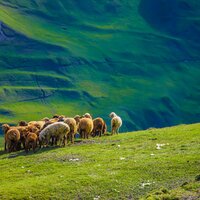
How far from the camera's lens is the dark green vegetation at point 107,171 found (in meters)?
27.8

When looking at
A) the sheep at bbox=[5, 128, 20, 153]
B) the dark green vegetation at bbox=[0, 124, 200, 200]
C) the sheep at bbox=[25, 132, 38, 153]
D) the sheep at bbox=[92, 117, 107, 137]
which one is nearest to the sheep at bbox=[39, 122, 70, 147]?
the sheep at bbox=[25, 132, 38, 153]

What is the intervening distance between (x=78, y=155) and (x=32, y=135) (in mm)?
5132

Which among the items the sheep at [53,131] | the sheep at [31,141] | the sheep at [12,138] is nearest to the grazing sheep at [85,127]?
the sheep at [53,131]

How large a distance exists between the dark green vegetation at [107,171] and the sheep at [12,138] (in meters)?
1.84

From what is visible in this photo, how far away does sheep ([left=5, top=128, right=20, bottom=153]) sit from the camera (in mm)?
40125

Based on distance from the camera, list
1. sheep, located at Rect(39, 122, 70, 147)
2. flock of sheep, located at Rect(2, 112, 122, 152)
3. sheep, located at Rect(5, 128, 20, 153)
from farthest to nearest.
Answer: sheep, located at Rect(5, 128, 20, 153) < sheep, located at Rect(39, 122, 70, 147) < flock of sheep, located at Rect(2, 112, 122, 152)

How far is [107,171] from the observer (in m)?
30.7

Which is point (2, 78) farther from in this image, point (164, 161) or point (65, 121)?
point (164, 161)

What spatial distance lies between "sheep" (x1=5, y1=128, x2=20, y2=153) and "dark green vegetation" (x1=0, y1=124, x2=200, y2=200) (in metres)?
1.84

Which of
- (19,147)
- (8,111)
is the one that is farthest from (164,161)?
(8,111)

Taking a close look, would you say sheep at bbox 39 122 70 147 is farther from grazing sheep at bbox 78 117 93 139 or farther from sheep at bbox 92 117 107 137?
sheep at bbox 92 117 107 137

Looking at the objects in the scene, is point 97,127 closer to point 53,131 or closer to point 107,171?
point 53,131

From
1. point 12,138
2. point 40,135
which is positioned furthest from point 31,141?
point 12,138

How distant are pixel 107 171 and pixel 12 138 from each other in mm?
12071
